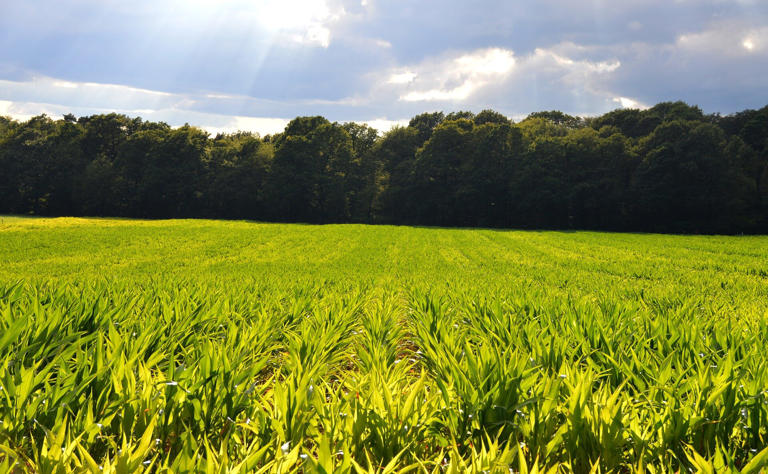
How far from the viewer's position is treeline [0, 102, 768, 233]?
148 ft

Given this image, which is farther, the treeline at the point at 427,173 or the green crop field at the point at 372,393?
the treeline at the point at 427,173

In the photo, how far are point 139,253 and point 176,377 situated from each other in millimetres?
19593

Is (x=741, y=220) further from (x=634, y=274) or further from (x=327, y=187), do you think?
(x=327, y=187)

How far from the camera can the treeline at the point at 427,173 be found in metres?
45.2

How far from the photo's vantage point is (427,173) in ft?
190

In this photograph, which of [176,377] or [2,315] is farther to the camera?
[2,315]

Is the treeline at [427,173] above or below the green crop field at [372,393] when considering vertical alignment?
above

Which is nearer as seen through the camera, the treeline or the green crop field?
the green crop field

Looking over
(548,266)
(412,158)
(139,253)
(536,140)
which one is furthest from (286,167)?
(548,266)

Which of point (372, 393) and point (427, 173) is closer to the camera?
point (372, 393)

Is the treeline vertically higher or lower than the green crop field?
higher

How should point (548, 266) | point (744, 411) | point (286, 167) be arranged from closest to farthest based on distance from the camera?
1. point (744, 411)
2. point (548, 266)
3. point (286, 167)

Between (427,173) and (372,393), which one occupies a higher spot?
(427,173)

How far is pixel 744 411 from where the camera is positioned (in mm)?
2572
